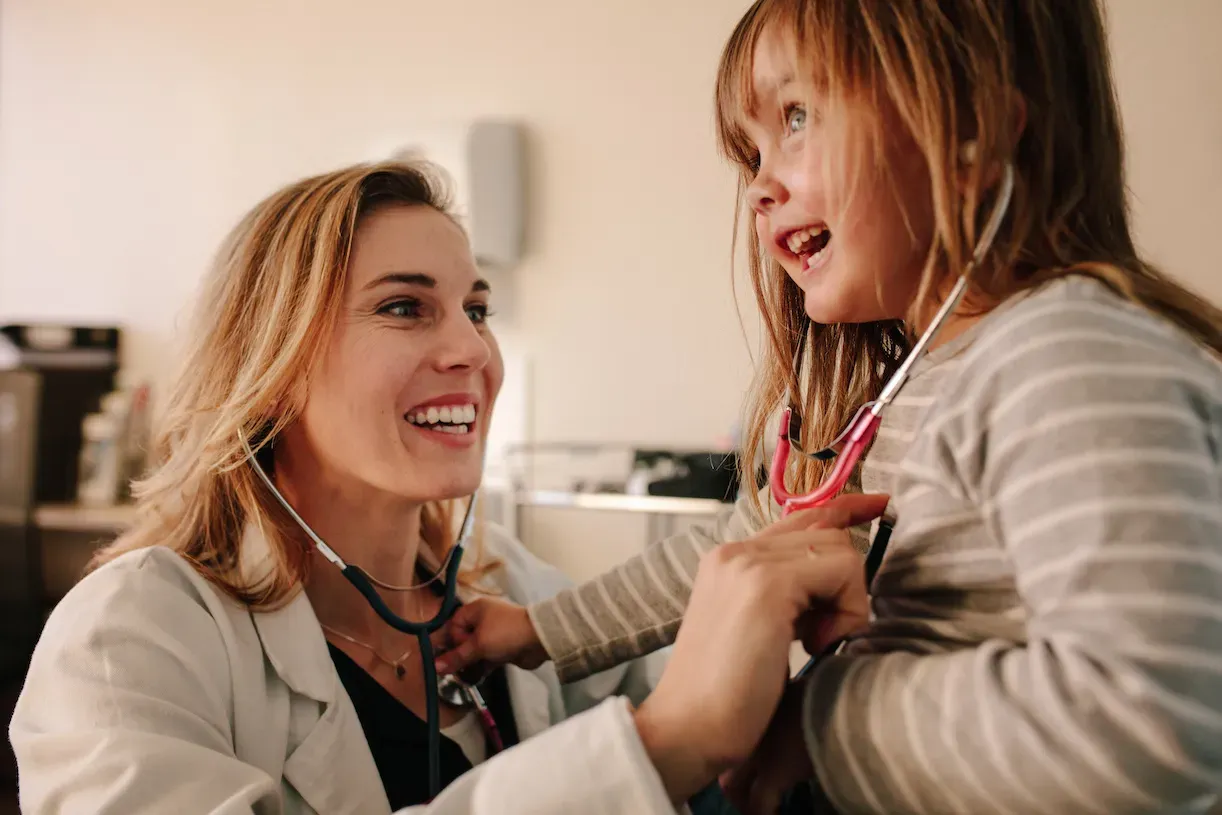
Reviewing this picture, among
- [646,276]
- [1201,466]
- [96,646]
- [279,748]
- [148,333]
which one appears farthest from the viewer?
[148,333]

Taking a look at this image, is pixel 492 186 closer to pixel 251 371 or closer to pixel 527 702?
pixel 251 371

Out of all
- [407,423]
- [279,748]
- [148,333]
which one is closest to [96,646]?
[279,748]

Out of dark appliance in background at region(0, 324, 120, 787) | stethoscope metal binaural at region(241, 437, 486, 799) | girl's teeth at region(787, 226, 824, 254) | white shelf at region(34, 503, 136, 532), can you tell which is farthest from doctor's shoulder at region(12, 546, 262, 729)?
dark appliance in background at region(0, 324, 120, 787)

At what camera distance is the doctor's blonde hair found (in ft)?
3.46

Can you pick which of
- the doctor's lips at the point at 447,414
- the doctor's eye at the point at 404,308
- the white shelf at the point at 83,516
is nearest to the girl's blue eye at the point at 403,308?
the doctor's eye at the point at 404,308

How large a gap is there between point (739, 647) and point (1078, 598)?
207 millimetres

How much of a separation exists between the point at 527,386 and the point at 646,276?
1.69ft

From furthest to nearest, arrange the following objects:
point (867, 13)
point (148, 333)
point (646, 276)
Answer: point (148, 333) → point (646, 276) → point (867, 13)

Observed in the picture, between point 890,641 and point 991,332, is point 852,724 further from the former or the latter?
point 991,332

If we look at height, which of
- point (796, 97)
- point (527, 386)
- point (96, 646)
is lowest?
point (527, 386)

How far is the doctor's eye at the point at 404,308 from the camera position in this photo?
111 centimetres

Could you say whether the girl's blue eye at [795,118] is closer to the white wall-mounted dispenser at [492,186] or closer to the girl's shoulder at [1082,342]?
the girl's shoulder at [1082,342]

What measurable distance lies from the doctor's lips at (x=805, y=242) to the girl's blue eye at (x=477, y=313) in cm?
57

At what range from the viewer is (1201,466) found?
46 cm
